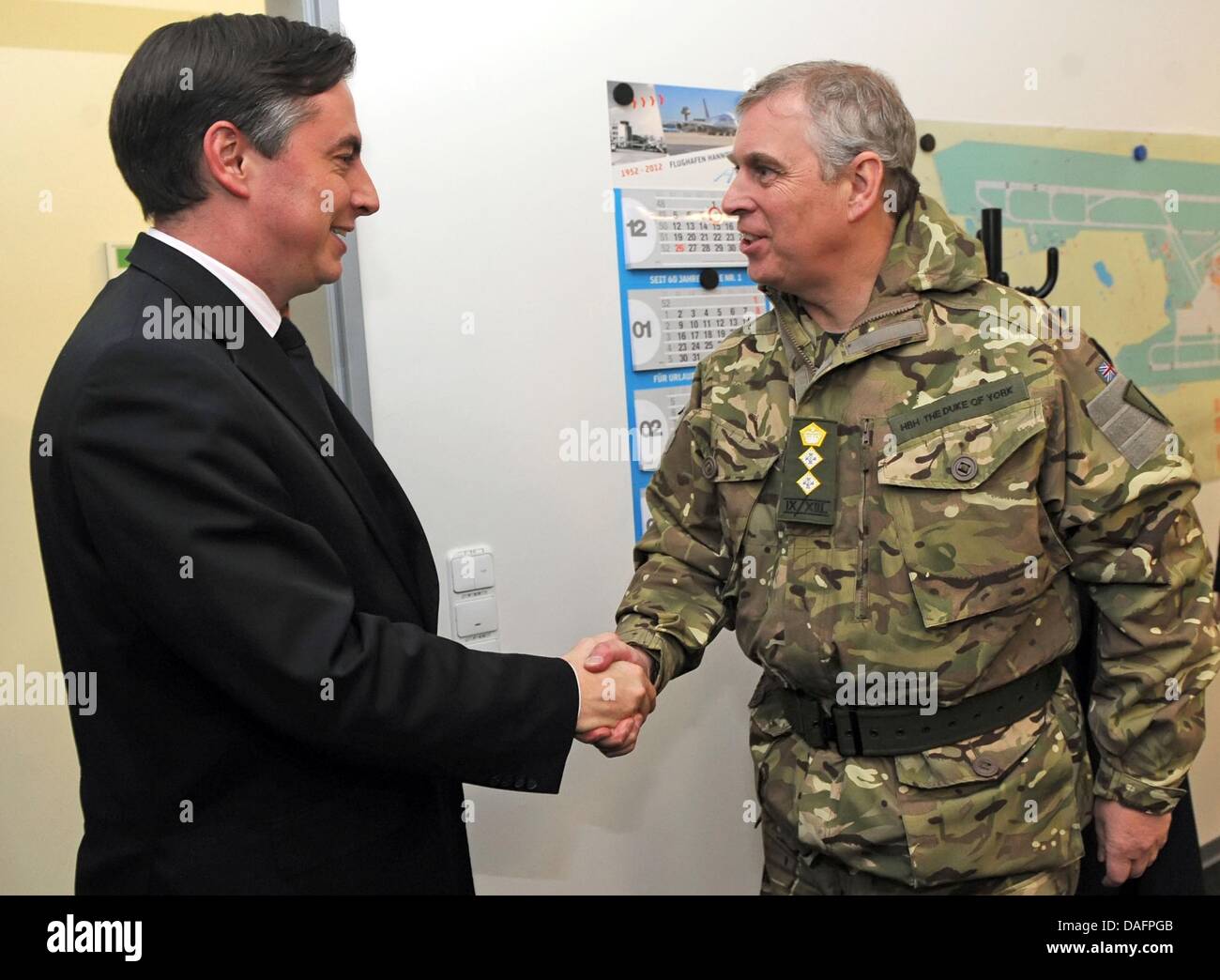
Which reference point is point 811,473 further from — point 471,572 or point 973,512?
point 471,572

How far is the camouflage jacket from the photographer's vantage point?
56.1 inches

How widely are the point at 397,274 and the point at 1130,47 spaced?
2.21 meters

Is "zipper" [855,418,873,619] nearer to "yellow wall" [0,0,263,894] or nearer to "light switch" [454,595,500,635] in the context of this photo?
"light switch" [454,595,500,635]

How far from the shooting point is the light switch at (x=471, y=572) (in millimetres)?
1809

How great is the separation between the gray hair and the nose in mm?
605

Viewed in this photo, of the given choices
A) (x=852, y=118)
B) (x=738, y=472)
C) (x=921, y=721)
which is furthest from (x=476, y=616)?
(x=852, y=118)

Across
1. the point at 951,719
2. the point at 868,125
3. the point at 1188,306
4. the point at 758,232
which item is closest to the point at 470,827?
the point at 951,719

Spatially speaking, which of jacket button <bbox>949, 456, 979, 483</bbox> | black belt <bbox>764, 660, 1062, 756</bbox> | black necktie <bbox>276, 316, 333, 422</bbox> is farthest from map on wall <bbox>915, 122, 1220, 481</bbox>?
black necktie <bbox>276, 316, 333, 422</bbox>

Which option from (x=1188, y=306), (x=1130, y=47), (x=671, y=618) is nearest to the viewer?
(x=671, y=618)

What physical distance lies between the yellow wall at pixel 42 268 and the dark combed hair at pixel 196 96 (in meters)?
1.36
